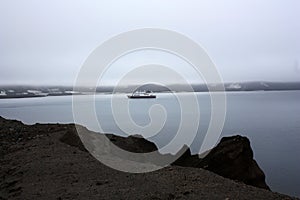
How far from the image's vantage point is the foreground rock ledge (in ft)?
19.4

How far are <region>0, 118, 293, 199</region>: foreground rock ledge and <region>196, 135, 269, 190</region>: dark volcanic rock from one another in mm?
3192

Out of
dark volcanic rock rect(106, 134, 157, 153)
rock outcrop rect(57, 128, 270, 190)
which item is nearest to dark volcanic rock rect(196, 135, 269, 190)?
rock outcrop rect(57, 128, 270, 190)

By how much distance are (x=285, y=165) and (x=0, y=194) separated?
2050 centimetres

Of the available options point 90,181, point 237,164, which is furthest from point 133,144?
point 90,181

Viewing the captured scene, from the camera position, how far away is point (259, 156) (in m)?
25.7

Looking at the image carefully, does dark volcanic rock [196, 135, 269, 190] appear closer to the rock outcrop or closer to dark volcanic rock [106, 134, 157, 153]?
the rock outcrop

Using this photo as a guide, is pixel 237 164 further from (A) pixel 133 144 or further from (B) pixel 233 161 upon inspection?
(A) pixel 133 144

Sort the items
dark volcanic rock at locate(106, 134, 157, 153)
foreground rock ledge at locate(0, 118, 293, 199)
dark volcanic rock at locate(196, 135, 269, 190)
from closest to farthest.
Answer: foreground rock ledge at locate(0, 118, 293, 199) < dark volcanic rock at locate(196, 135, 269, 190) < dark volcanic rock at locate(106, 134, 157, 153)

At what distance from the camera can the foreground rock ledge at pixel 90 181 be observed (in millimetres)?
5898

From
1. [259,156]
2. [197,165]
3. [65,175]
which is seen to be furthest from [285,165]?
[65,175]

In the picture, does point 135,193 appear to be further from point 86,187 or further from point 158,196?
point 86,187

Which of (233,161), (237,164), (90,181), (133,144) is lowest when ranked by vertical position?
(237,164)

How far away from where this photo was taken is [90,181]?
6.72 metres

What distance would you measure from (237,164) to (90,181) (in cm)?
578
